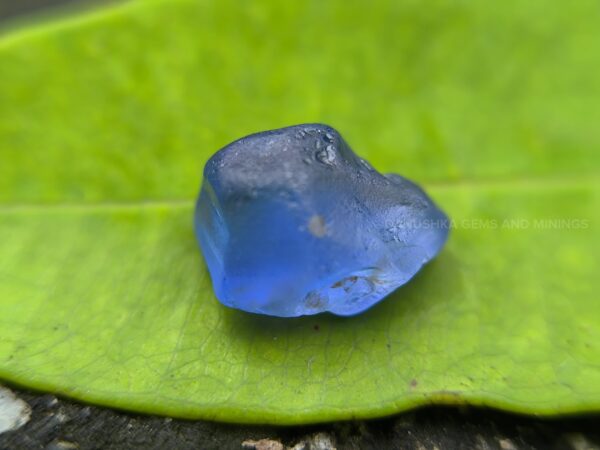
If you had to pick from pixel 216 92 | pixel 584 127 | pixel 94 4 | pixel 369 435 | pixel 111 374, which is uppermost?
pixel 94 4

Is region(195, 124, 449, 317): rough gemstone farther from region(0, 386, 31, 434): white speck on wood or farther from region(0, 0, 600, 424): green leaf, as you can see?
region(0, 386, 31, 434): white speck on wood

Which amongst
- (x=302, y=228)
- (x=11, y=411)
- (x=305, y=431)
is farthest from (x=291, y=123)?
(x=11, y=411)

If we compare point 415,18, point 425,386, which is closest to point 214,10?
point 415,18

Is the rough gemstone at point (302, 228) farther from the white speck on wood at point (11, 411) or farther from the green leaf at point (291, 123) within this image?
the white speck on wood at point (11, 411)

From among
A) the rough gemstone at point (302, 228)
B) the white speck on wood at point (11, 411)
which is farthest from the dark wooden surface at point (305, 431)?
the rough gemstone at point (302, 228)

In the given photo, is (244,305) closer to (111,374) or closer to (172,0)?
(111,374)

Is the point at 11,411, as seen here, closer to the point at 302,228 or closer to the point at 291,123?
the point at 302,228
